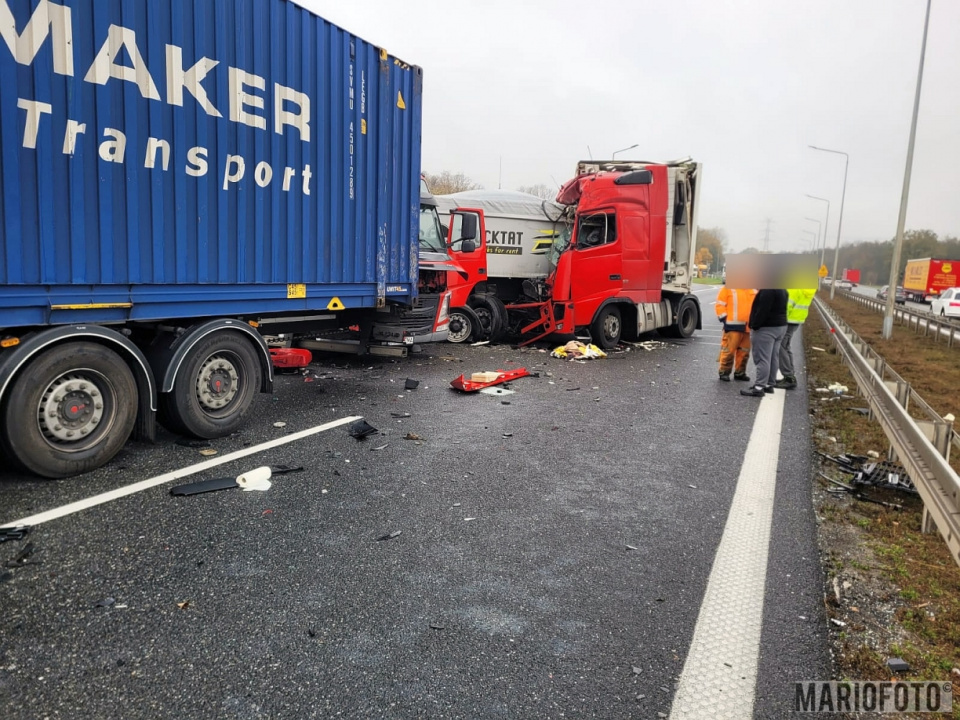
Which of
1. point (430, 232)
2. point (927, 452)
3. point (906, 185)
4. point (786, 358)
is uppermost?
point (906, 185)

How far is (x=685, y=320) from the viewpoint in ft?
51.0

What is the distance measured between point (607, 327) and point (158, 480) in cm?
942

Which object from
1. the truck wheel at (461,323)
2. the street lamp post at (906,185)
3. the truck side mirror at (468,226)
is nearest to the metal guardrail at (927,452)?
the truck side mirror at (468,226)

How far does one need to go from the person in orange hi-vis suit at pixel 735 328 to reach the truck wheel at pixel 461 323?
498 centimetres

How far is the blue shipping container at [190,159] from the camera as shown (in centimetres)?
412

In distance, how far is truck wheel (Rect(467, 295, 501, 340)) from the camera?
1288 cm

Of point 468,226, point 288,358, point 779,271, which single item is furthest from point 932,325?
point 288,358

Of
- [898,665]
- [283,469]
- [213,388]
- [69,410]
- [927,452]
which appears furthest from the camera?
[213,388]

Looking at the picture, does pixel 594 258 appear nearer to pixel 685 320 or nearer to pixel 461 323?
pixel 461 323

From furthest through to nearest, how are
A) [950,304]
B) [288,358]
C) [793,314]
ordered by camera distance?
[950,304] → [288,358] → [793,314]

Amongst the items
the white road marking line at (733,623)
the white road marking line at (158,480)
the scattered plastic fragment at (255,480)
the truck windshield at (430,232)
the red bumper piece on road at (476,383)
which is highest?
the truck windshield at (430,232)

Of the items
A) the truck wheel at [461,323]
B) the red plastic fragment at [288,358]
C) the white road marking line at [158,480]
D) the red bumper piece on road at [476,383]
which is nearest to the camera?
the white road marking line at [158,480]

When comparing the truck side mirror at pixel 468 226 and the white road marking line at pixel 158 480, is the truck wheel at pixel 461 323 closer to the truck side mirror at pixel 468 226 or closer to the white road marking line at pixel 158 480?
the truck side mirror at pixel 468 226

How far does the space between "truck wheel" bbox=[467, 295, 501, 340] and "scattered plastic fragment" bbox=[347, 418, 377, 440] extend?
6.98 meters
